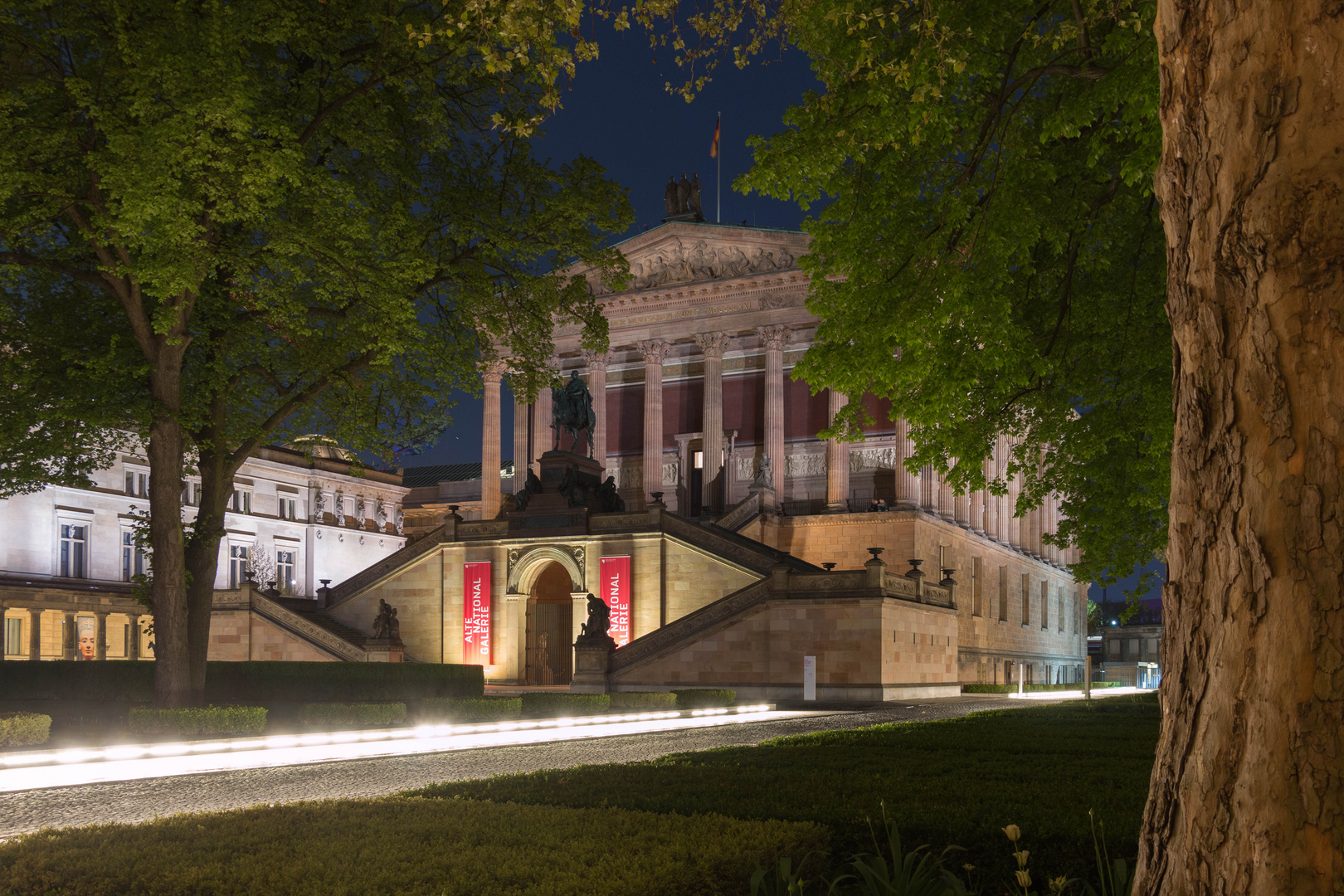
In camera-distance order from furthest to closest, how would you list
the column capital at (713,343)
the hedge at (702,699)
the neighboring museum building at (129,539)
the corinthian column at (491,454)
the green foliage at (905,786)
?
the corinthian column at (491,454), the column capital at (713,343), the neighboring museum building at (129,539), the hedge at (702,699), the green foliage at (905,786)

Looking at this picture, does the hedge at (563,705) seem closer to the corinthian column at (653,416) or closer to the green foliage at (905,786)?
the green foliage at (905,786)

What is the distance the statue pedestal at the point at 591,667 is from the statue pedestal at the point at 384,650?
869 cm

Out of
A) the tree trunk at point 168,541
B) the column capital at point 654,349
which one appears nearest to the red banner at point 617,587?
the column capital at point 654,349

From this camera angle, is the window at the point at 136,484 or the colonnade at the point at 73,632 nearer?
the colonnade at the point at 73,632

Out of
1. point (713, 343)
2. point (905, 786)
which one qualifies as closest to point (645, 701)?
point (905, 786)

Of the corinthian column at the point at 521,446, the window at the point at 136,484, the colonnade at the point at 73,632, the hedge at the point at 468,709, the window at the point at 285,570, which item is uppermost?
the corinthian column at the point at 521,446

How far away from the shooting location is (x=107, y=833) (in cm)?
795

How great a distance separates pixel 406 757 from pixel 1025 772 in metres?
10.7

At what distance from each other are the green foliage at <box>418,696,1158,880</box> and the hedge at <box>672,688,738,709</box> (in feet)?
53.3

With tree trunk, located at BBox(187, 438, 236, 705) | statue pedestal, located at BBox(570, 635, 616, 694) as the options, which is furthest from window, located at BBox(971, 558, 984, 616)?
tree trunk, located at BBox(187, 438, 236, 705)

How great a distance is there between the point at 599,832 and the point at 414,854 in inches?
48.9

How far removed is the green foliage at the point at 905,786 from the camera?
302 inches

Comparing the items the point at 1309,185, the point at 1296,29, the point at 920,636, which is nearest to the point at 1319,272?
the point at 1309,185

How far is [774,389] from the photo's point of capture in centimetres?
5866
